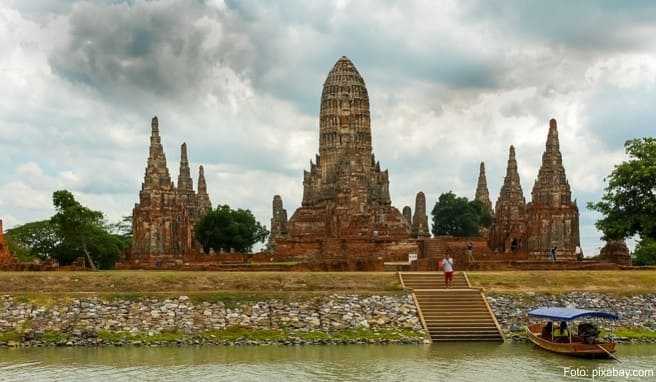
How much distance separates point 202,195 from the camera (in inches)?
3548

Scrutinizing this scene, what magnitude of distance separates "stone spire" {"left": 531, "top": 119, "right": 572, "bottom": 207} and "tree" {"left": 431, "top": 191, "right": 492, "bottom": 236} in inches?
1296

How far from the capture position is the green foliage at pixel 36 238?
8281 centimetres

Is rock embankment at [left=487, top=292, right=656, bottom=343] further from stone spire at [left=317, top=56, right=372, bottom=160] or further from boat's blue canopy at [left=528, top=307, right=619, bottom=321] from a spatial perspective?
stone spire at [left=317, top=56, right=372, bottom=160]

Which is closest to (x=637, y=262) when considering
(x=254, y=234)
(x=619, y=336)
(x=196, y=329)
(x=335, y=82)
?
(x=335, y=82)

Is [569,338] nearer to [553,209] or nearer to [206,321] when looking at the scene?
[206,321]

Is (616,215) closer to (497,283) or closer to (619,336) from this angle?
(497,283)

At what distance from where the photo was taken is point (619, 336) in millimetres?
34656

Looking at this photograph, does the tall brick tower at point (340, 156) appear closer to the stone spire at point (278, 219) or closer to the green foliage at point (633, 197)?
the stone spire at point (278, 219)

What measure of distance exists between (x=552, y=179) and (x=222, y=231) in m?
34.2

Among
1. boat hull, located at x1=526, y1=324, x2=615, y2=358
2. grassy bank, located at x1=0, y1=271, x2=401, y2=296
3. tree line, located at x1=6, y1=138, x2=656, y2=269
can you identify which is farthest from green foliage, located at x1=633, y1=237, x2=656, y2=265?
boat hull, located at x1=526, y1=324, x2=615, y2=358

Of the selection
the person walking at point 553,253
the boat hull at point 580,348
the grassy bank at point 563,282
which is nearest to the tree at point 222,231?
the person walking at point 553,253

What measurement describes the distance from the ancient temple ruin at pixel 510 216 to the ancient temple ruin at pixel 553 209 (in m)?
5.33

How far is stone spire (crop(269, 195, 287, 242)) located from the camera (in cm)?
8906

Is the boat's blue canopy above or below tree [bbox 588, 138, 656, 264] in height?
below
